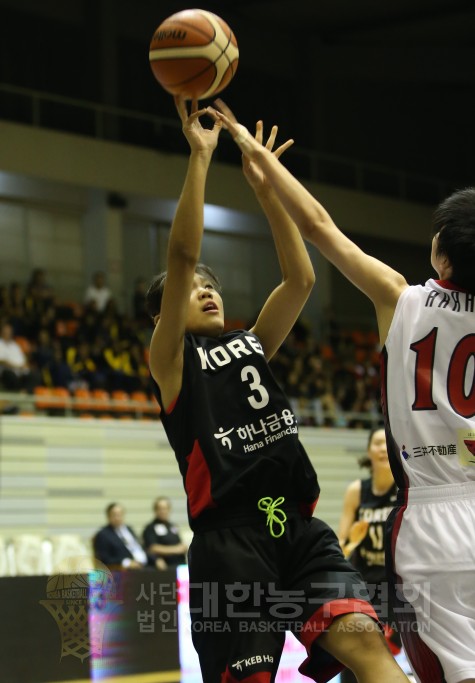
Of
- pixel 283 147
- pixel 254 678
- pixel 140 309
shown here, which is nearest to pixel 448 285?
pixel 283 147

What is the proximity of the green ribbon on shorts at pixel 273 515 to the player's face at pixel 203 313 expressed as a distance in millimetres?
620

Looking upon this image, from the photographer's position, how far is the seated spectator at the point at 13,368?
48.6 feet

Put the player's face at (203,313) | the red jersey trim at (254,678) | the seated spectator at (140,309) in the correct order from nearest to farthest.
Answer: the red jersey trim at (254,678), the player's face at (203,313), the seated spectator at (140,309)

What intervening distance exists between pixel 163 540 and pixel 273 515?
9.85 m

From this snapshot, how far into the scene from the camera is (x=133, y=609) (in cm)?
600

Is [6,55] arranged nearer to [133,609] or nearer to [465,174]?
[465,174]

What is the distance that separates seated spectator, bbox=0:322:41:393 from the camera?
14828 millimetres

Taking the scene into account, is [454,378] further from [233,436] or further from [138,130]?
[138,130]

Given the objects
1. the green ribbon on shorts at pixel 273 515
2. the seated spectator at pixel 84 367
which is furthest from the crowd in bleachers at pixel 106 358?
the green ribbon on shorts at pixel 273 515

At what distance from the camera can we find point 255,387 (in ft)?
12.0

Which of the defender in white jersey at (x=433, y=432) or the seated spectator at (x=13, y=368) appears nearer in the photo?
the defender in white jersey at (x=433, y=432)

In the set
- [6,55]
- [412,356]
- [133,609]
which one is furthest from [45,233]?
[412,356]

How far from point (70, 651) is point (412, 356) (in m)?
3.21

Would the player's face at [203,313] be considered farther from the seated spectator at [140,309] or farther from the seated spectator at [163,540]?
the seated spectator at [140,309]
